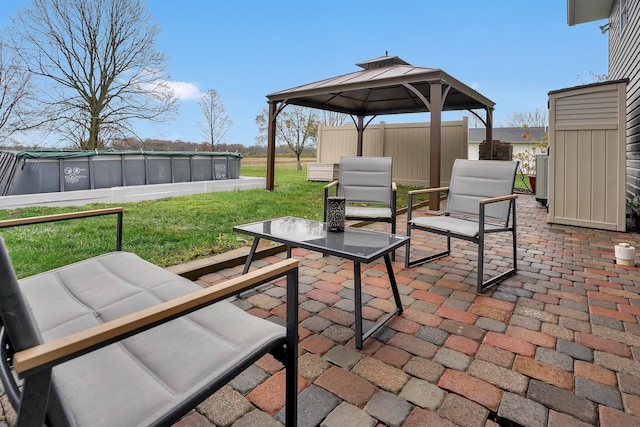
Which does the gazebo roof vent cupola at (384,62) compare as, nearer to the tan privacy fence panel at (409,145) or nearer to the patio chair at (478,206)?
the tan privacy fence panel at (409,145)

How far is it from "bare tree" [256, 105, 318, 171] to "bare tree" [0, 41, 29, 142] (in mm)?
9792

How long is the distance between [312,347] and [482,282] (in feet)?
4.58

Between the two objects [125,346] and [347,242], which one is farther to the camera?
[347,242]

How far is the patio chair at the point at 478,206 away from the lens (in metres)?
2.56

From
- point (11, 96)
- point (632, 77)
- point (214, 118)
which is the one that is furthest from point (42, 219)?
point (214, 118)

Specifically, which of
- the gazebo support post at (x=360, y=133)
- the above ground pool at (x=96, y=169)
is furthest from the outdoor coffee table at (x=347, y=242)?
the gazebo support post at (x=360, y=133)

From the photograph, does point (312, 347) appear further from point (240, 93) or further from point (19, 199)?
point (240, 93)

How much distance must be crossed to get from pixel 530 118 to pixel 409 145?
69.1 ft

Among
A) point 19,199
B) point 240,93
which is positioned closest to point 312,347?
point 19,199

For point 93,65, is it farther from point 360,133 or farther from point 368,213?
point 368,213

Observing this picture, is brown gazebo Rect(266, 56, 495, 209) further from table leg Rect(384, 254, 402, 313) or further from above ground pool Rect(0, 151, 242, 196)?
table leg Rect(384, 254, 402, 313)

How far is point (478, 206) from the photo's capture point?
3.03 m

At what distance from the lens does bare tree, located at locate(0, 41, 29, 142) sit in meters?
10.4

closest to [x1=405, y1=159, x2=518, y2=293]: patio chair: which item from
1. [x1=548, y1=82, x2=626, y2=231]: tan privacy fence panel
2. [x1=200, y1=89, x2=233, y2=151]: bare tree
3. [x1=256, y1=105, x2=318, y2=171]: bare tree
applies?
[x1=548, y1=82, x2=626, y2=231]: tan privacy fence panel
